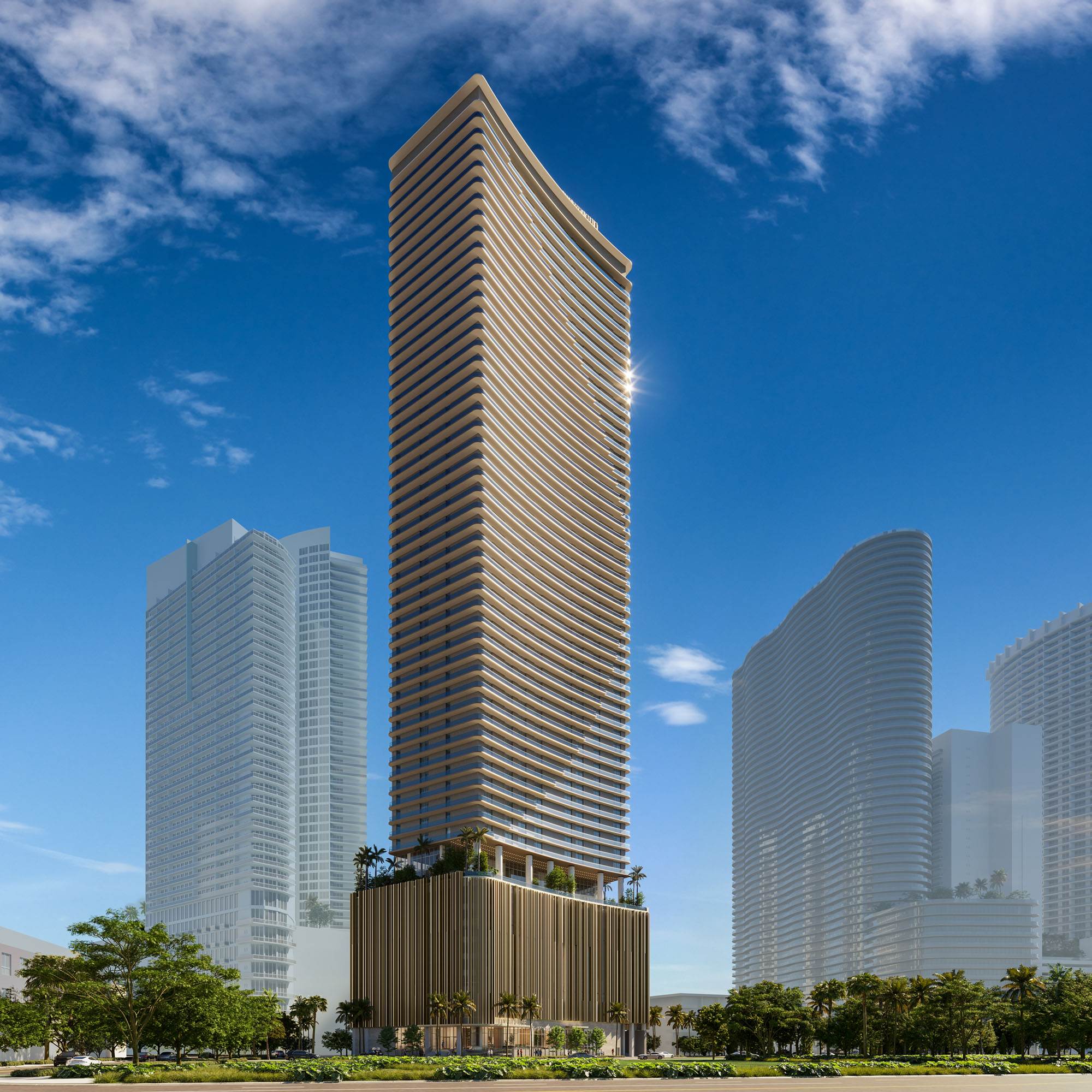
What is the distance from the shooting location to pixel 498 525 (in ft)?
532

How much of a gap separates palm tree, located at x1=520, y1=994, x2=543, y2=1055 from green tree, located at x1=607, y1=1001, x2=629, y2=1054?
629 inches

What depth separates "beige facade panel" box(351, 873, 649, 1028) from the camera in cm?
13900

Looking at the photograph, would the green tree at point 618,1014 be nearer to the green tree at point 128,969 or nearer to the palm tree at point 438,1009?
the palm tree at point 438,1009

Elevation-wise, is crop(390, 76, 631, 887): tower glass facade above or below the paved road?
above

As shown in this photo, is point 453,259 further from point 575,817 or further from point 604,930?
point 604,930

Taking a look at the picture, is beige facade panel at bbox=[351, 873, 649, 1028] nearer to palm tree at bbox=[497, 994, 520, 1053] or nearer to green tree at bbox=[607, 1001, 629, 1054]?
green tree at bbox=[607, 1001, 629, 1054]

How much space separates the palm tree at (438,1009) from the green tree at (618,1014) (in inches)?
1077

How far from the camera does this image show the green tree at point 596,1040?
479 ft

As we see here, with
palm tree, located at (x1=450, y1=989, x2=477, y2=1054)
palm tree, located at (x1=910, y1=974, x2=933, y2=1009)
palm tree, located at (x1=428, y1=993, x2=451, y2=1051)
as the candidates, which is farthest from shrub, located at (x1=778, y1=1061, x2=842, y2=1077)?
palm tree, located at (x1=428, y1=993, x2=451, y2=1051)

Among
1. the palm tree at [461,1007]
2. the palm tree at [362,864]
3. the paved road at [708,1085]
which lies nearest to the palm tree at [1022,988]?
the paved road at [708,1085]

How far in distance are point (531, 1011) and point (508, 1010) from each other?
376cm

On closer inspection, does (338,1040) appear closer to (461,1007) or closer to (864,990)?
(461,1007)

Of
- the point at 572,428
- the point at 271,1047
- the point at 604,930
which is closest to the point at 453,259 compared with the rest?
the point at 572,428

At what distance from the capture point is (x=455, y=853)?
144250mm
